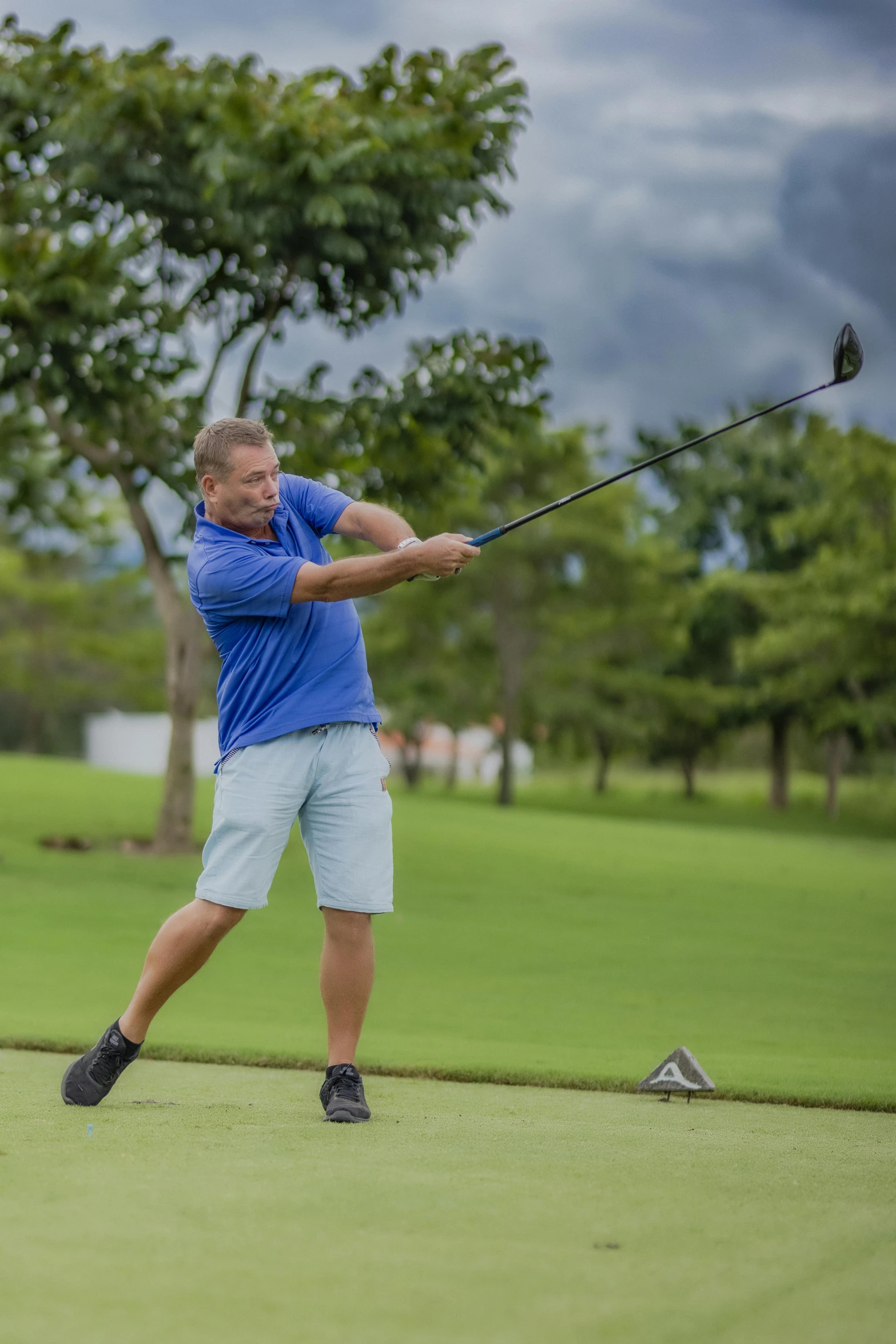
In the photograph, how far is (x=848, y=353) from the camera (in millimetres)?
5332

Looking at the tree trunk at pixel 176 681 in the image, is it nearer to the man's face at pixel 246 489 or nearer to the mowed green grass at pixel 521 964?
the mowed green grass at pixel 521 964

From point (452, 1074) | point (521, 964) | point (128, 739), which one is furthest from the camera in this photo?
point (128, 739)

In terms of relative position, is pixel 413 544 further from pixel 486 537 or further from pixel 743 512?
pixel 743 512

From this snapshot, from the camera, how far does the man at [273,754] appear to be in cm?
455

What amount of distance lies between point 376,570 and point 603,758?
1933 inches

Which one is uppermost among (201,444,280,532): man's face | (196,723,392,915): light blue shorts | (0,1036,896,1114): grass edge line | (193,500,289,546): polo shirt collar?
(201,444,280,532): man's face

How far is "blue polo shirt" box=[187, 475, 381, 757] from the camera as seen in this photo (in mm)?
4520

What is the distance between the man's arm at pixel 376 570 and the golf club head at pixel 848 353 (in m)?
1.70

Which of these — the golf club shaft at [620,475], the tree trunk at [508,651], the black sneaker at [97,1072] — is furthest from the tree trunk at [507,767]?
the black sneaker at [97,1072]

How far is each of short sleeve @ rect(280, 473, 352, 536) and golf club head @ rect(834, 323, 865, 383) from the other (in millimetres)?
1810

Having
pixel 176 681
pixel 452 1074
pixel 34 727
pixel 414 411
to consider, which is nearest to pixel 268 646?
pixel 452 1074

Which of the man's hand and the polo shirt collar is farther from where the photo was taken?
the polo shirt collar

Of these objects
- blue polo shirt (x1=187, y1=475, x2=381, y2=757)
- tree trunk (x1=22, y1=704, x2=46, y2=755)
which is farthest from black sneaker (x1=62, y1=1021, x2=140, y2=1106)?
tree trunk (x1=22, y1=704, x2=46, y2=755)

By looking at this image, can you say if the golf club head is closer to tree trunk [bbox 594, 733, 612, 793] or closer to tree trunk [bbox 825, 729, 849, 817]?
tree trunk [bbox 825, 729, 849, 817]
